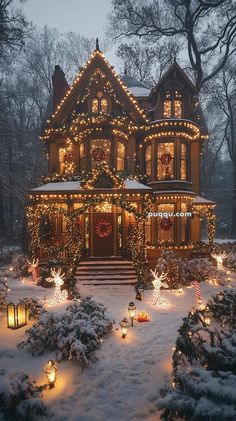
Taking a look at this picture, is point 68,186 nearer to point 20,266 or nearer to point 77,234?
point 77,234

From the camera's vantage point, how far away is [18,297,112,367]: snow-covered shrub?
7625 millimetres

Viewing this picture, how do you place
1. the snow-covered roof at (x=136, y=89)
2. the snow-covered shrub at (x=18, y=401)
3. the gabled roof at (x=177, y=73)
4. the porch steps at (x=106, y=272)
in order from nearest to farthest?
the snow-covered shrub at (x=18, y=401), the porch steps at (x=106, y=272), the gabled roof at (x=177, y=73), the snow-covered roof at (x=136, y=89)

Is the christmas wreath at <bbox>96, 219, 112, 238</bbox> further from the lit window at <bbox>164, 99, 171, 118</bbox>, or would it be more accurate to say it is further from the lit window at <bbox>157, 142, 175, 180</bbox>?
the lit window at <bbox>164, 99, 171, 118</bbox>

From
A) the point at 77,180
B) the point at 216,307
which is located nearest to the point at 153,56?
the point at 77,180

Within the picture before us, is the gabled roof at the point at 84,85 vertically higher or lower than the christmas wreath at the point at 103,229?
higher

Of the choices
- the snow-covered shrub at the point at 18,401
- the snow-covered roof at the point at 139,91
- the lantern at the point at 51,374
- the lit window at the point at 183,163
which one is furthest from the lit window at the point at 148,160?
the snow-covered shrub at the point at 18,401

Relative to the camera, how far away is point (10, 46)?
14.1 m

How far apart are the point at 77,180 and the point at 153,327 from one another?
1095cm

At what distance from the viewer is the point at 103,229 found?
59.2 ft

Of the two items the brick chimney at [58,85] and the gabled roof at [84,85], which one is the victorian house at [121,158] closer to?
the gabled roof at [84,85]

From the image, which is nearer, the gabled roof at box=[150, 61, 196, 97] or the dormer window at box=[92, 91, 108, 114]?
the gabled roof at box=[150, 61, 196, 97]

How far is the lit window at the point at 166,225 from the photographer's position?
18516mm

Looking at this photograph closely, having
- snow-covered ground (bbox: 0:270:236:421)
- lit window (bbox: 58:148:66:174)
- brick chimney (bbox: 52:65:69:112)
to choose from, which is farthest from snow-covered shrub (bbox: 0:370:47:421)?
brick chimney (bbox: 52:65:69:112)

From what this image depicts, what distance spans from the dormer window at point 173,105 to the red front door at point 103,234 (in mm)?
7815
